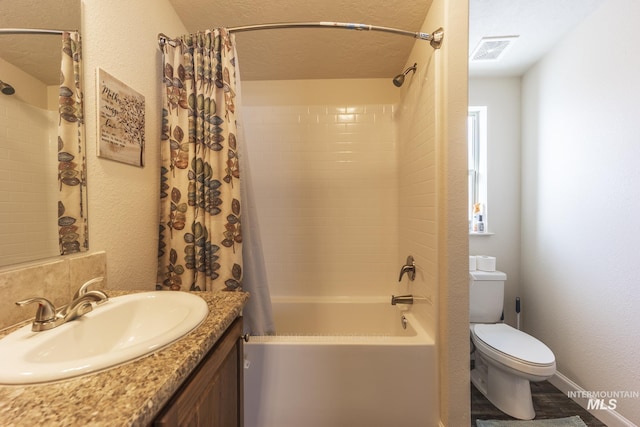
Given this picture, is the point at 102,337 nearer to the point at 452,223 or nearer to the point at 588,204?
the point at 452,223

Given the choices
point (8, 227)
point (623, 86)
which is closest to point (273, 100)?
point (8, 227)

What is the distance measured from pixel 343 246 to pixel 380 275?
38 cm

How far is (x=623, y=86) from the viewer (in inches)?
48.9

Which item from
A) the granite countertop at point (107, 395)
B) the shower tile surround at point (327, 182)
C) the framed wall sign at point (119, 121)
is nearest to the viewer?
the granite countertop at point (107, 395)

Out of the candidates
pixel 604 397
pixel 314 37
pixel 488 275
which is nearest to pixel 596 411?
pixel 604 397

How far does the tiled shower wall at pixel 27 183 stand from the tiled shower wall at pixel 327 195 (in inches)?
49.0

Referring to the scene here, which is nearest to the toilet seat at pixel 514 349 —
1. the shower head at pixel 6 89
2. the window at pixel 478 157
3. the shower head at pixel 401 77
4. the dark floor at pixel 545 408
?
the dark floor at pixel 545 408

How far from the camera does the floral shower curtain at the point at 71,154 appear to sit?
730 mm

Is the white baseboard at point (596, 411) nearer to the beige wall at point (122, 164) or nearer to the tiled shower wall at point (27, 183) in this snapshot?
the beige wall at point (122, 164)

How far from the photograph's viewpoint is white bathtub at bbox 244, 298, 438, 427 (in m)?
1.10

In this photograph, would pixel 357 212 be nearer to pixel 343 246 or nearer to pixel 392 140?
pixel 343 246

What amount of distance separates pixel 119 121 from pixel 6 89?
0.33 m

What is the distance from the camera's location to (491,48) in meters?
1.62

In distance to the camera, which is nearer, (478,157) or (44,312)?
(44,312)
